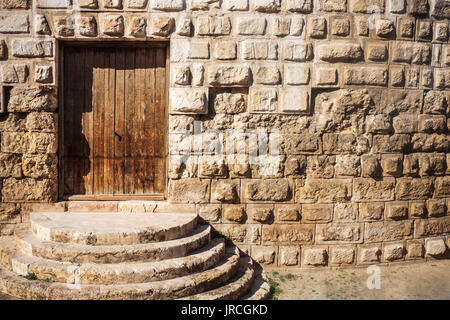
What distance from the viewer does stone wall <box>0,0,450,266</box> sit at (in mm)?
5051

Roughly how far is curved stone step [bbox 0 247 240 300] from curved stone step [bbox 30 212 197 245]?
499 millimetres

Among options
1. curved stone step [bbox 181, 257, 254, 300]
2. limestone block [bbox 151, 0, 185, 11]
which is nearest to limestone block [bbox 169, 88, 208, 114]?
limestone block [bbox 151, 0, 185, 11]

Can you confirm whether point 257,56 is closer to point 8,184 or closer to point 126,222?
point 126,222

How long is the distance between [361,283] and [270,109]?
234 cm

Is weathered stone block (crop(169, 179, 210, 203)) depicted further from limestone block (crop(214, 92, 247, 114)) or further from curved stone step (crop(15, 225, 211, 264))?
limestone block (crop(214, 92, 247, 114))

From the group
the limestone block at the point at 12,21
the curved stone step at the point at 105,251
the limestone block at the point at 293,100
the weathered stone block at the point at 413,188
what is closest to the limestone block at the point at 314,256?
the weathered stone block at the point at 413,188

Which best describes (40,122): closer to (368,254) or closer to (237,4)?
(237,4)

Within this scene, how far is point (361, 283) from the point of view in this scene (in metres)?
4.99

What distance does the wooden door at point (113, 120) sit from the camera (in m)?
5.30

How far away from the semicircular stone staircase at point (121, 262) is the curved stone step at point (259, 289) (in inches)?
0.4

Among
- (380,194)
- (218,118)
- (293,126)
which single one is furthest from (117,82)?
(380,194)

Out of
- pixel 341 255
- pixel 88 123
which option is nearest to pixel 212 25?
pixel 88 123

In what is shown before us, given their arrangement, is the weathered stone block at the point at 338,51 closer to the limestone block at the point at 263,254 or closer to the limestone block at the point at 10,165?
the limestone block at the point at 263,254
